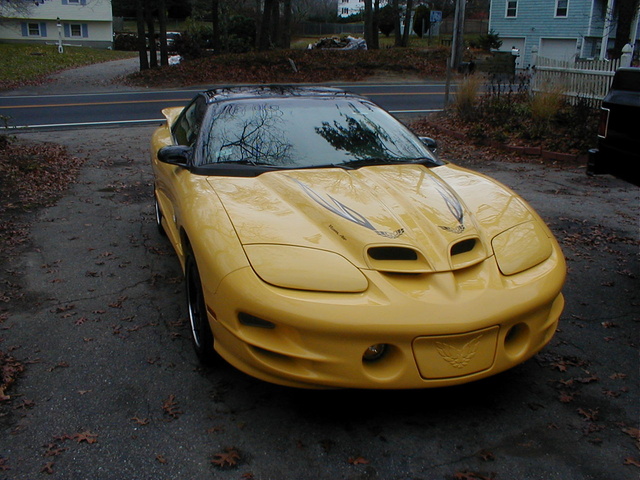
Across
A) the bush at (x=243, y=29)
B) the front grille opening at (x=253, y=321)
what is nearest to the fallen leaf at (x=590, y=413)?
the front grille opening at (x=253, y=321)

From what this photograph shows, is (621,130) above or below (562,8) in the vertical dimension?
below

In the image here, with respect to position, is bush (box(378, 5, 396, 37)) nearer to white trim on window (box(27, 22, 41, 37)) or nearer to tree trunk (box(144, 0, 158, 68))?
tree trunk (box(144, 0, 158, 68))

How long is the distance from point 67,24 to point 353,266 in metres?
55.6

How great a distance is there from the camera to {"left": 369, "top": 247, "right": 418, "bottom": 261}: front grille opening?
9.88 feet

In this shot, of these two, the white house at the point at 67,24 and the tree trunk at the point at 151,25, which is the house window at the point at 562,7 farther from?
the white house at the point at 67,24

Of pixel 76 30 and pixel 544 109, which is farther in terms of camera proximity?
pixel 76 30

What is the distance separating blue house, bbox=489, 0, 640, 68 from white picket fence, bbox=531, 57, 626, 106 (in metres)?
23.4

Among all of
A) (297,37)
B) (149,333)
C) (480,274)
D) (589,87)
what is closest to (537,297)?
(480,274)

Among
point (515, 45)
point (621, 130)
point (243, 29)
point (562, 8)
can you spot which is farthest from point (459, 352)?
point (515, 45)

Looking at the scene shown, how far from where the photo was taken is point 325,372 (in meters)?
2.78

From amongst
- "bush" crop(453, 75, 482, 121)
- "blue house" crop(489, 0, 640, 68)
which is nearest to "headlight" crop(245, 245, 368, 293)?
"bush" crop(453, 75, 482, 121)

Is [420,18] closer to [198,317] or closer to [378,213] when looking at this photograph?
[378,213]

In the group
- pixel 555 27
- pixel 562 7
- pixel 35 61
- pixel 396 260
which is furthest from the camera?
pixel 555 27

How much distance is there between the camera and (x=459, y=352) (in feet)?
9.15
